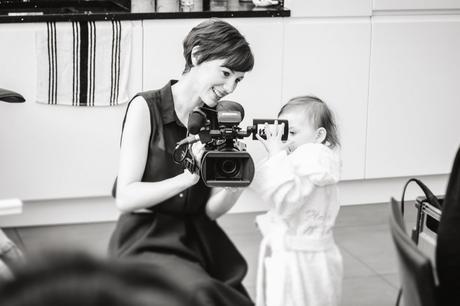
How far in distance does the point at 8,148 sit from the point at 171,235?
71.7 inches

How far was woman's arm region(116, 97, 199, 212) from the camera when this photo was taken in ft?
5.93

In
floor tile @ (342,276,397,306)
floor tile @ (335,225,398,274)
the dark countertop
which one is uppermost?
the dark countertop

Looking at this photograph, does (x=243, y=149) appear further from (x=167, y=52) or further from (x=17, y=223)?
(x=17, y=223)

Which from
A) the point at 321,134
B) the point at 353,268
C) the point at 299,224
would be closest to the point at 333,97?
the point at 353,268

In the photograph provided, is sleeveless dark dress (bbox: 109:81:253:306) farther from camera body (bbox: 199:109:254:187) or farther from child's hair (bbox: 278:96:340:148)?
child's hair (bbox: 278:96:340:148)

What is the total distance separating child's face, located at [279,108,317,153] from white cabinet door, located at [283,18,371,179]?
1.41m

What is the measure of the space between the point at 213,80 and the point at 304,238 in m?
0.53

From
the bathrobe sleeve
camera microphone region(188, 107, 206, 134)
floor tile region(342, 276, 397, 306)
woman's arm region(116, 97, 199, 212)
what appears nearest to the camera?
camera microphone region(188, 107, 206, 134)

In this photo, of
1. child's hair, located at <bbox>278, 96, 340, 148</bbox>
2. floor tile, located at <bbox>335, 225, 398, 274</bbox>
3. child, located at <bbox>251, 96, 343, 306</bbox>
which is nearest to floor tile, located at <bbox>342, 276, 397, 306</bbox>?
floor tile, located at <bbox>335, 225, 398, 274</bbox>

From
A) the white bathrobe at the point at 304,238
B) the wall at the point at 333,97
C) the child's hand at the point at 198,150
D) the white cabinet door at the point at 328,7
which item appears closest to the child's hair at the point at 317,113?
the white bathrobe at the point at 304,238

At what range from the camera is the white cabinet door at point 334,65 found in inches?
144

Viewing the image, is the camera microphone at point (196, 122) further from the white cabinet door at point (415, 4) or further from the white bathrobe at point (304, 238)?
the white cabinet door at point (415, 4)

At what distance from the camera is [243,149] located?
181cm

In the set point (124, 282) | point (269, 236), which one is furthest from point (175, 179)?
point (124, 282)
